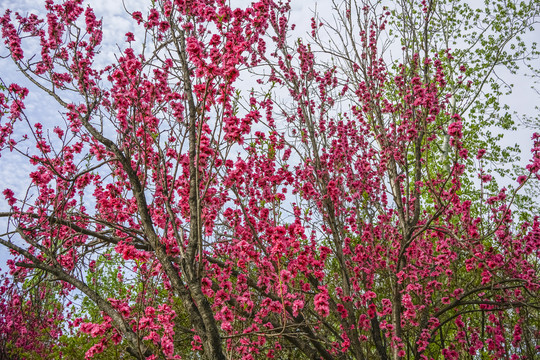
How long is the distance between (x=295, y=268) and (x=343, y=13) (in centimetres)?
530

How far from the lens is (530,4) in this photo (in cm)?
1191

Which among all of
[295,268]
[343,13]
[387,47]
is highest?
[343,13]

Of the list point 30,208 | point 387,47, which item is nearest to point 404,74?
point 387,47

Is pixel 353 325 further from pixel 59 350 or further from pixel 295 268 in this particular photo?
pixel 59 350

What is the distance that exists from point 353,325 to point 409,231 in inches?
64.2

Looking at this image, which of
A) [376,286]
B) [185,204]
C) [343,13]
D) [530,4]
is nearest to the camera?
[185,204]

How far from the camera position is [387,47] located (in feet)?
24.3

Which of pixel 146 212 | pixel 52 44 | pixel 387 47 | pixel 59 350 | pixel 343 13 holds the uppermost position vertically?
pixel 343 13

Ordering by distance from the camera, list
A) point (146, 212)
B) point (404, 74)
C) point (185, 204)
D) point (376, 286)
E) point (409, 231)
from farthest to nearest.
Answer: point (376, 286) → point (404, 74) → point (409, 231) → point (185, 204) → point (146, 212)

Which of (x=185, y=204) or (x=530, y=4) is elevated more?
(x=530, y=4)

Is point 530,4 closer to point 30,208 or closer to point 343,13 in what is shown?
point 343,13

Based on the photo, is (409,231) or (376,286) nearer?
(409,231)

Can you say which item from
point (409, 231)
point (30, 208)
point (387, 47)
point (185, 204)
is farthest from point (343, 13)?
point (30, 208)

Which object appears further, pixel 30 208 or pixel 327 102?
pixel 327 102
